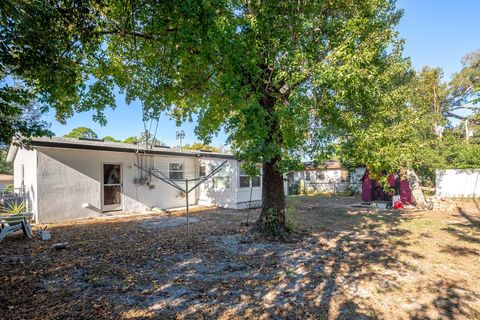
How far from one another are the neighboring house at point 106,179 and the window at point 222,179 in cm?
5

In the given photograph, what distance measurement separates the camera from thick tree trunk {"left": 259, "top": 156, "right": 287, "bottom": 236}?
7277 mm

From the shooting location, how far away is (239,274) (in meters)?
4.71

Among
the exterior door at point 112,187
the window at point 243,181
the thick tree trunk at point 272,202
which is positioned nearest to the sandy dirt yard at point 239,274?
the thick tree trunk at point 272,202

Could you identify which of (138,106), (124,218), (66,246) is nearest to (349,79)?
(138,106)

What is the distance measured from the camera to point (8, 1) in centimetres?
287

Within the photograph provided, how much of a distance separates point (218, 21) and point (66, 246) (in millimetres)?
6236

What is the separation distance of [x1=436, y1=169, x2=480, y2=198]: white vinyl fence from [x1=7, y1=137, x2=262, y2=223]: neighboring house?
10214 millimetres

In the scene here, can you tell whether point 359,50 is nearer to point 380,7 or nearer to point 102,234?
point 380,7

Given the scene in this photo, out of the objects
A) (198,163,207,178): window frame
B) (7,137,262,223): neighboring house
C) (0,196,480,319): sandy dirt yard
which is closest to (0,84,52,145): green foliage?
(0,196,480,319): sandy dirt yard

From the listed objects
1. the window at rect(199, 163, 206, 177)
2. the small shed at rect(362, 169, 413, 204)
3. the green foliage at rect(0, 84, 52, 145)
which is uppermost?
the green foliage at rect(0, 84, 52, 145)

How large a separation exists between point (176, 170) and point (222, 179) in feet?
8.12

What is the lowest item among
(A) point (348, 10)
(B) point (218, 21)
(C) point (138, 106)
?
(C) point (138, 106)

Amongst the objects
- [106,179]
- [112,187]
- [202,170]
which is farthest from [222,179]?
[106,179]

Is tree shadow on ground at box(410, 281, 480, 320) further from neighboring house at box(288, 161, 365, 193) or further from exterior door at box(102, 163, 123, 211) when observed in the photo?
neighboring house at box(288, 161, 365, 193)
